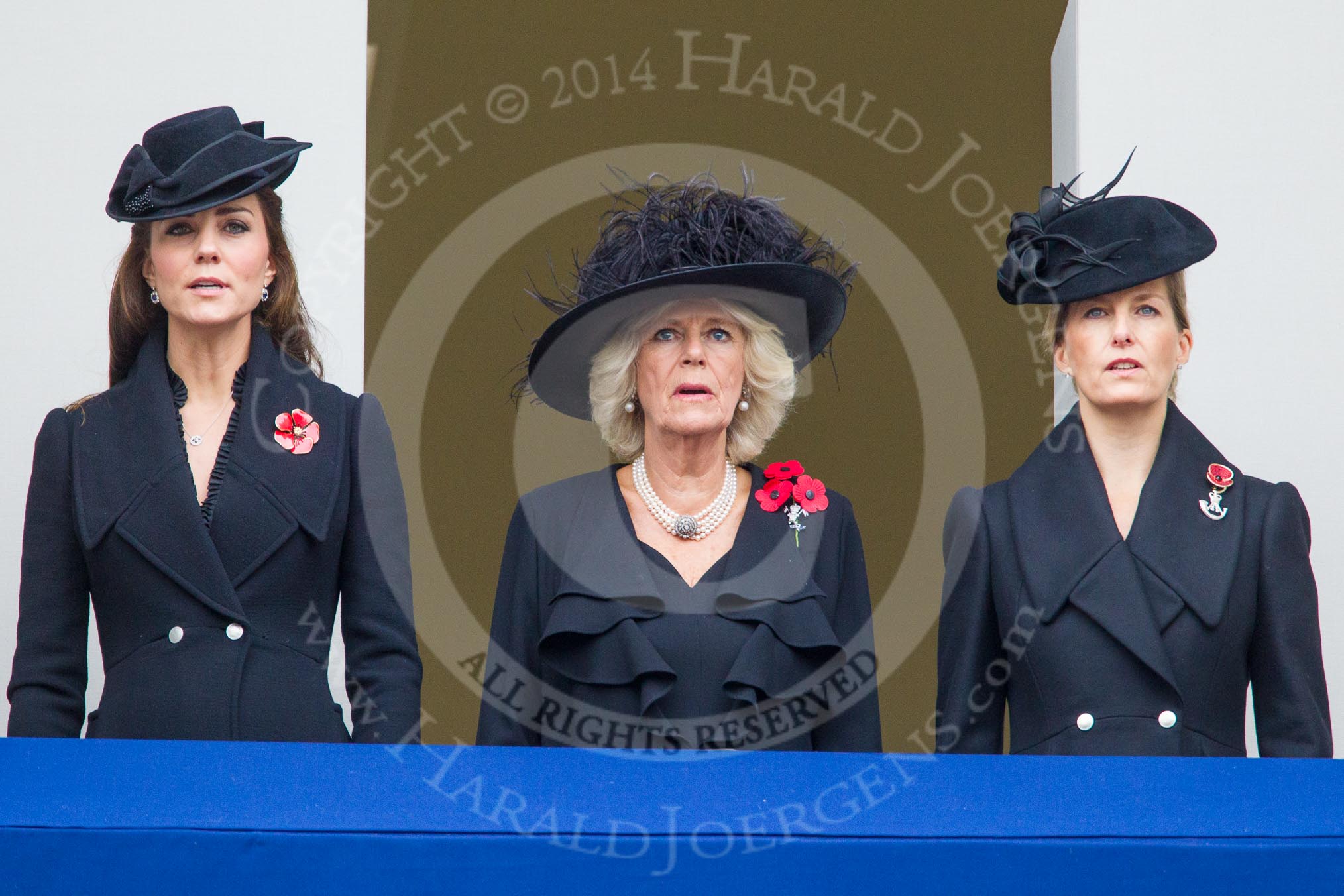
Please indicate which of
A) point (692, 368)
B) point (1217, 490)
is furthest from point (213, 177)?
point (1217, 490)

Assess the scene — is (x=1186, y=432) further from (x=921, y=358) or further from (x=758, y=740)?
(x=921, y=358)

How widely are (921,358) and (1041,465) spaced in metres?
1.63

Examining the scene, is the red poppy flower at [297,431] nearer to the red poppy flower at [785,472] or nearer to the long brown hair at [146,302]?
the long brown hair at [146,302]

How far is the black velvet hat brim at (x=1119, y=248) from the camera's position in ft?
9.23

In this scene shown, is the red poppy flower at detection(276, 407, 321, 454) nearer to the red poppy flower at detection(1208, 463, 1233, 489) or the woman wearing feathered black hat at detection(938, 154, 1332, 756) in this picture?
the woman wearing feathered black hat at detection(938, 154, 1332, 756)

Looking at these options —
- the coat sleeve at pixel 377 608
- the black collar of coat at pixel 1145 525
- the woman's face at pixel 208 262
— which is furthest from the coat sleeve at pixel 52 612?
the black collar of coat at pixel 1145 525

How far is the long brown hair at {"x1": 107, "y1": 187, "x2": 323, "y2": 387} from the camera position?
287 centimetres

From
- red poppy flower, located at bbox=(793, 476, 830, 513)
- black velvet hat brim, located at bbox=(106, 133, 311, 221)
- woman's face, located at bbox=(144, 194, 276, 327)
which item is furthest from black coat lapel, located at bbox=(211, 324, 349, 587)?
red poppy flower, located at bbox=(793, 476, 830, 513)

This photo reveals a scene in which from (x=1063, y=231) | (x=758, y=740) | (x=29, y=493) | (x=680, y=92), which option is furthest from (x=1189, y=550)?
(x=680, y=92)

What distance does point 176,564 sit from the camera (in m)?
2.68

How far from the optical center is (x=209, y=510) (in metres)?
2.72

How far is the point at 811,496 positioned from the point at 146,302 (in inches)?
50.3

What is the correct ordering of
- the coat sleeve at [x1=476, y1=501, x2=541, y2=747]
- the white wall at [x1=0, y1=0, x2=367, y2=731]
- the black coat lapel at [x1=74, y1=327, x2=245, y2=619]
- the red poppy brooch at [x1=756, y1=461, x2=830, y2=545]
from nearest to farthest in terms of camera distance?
the black coat lapel at [x1=74, y1=327, x2=245, y2=619] → the coat sleeve at [x1=476, y1=501, x2=541, y2=747] → the red poppy brooch at [x1=756, y1=461, x2=830, y2=545] → the white wall at [x1=0, y1=0, x2=367, y2=731]

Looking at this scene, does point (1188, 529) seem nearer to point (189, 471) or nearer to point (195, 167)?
point (189, 471)
